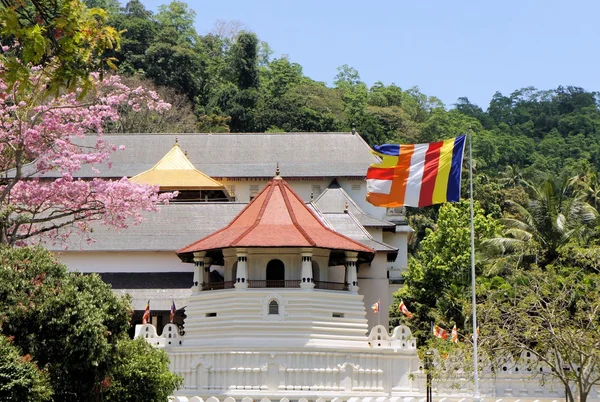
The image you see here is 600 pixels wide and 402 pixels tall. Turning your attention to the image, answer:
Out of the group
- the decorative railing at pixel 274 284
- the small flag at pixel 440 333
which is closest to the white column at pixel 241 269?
the decorative railing at pixel 274 284

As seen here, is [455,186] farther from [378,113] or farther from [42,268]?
[378,113]

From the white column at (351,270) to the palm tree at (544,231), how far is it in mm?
8031

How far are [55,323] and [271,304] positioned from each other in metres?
15.5

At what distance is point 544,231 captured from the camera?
162 feet

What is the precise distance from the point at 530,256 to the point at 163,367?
22.2 meters

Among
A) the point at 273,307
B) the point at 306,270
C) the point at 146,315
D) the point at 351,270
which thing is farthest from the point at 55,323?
the point at 351,270

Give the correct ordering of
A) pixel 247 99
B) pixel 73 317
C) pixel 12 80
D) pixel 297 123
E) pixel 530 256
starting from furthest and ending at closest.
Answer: pixel 247 99
pixel 297 123
pixel 530 256
pixel 73 317
pixel 12 80

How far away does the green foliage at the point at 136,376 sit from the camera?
99.2ft

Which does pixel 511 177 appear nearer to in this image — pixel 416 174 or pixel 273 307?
pixel 273 307

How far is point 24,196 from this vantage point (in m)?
32.9

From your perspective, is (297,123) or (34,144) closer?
(34,144)

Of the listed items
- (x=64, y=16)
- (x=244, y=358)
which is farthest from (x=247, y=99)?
(x=64, y=16)

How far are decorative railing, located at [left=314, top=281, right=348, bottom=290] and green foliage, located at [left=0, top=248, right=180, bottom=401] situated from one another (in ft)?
50.8

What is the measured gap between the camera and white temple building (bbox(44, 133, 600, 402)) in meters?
39.8
